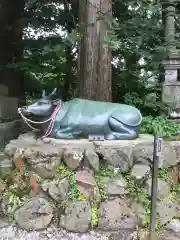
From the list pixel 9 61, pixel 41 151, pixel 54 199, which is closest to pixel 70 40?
pixel 41 151

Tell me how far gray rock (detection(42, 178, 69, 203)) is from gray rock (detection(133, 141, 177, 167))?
2.84 ft

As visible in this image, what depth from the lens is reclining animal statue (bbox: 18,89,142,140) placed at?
3.72m

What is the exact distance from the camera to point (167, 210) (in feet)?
11.2

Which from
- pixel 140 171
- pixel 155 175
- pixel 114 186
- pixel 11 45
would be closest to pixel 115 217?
pixel 114 186

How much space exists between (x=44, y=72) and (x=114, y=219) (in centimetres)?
416

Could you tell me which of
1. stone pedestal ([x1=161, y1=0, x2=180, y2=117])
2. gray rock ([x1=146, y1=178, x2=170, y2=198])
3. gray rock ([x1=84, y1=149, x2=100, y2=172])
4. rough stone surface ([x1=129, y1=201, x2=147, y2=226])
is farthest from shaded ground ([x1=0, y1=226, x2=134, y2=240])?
stone pedestal ([x1=161, y1=0, x2=180, y2=117])

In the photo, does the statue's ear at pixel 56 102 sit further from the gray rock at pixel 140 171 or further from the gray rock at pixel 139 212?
the gray rock at pixel 139 212

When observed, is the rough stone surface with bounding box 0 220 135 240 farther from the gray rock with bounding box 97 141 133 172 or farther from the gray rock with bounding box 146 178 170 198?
the gray rock with bounding box 97 141 133 172

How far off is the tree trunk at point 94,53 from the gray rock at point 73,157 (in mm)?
1695

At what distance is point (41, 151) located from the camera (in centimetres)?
339

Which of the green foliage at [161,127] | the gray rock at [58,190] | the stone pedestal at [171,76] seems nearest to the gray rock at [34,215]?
the gray rock at [58,190]

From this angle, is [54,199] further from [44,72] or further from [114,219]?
[44,72]

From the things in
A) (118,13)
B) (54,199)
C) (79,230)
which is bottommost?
(79,230)

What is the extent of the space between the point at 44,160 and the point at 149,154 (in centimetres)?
118
